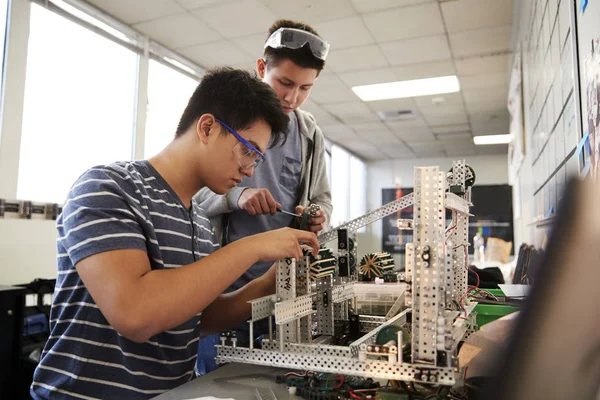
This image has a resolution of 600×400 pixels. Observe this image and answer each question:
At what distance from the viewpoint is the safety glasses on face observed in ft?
4.20

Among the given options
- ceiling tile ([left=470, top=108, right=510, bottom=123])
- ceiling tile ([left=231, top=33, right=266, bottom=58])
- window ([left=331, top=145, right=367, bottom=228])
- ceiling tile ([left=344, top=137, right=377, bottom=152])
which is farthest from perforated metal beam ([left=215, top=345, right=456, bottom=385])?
ceiling tile ([left=344, top=137, right=377, bottom=152])

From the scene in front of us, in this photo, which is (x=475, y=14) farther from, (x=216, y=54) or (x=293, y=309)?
(x=293, y=309)

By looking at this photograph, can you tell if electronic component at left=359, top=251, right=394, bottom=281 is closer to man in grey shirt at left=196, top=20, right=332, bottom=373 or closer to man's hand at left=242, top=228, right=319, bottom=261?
man in grey shirt at left=196, top=20, right=332, bottom=373

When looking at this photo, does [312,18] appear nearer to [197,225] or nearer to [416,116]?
[197,225]

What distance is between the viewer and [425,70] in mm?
5297

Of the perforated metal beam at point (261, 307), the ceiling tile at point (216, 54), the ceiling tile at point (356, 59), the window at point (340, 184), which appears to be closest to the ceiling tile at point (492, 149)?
the window at point (340, 184)

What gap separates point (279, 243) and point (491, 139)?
880 cm

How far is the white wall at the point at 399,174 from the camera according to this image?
34.6ft

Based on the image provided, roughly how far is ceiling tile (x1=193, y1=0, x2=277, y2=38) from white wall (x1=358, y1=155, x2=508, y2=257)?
686 cm

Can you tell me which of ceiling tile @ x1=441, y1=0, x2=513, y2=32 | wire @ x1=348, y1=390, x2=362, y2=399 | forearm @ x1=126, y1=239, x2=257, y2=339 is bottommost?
wire @ x1=348, y1=390, x2=362, y2=399

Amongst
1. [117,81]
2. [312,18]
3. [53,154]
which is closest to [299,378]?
[53,154]

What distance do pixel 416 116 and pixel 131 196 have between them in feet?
21.9

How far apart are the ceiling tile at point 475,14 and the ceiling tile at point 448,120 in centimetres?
313

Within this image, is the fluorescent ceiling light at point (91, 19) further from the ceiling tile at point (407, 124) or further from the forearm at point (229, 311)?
the ceiling tile at point (407, 124)
